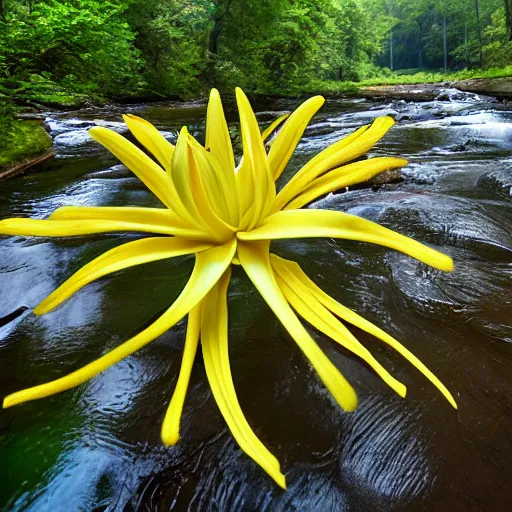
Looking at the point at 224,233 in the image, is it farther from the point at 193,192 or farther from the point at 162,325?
the point at 162,325

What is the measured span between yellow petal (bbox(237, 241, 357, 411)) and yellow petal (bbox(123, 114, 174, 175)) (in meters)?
0.27

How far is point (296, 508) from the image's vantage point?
1.64 feet

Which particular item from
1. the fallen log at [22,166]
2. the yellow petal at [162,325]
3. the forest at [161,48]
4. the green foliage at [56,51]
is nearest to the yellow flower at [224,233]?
the yellow petal at [162,325]

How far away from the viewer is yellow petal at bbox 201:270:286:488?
0.40 m

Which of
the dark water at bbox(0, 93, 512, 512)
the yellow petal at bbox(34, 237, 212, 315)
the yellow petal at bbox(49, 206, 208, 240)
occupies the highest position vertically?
the yellow petal at bbox(49, 206, 208, 240)

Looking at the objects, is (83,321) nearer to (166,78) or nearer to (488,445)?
(488,445)

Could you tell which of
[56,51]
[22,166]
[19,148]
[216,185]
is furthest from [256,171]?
[56,51]

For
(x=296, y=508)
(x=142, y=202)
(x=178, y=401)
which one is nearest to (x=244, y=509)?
(x=296, y=508)

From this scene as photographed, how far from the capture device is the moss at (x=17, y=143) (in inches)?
101

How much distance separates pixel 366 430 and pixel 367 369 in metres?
0.11

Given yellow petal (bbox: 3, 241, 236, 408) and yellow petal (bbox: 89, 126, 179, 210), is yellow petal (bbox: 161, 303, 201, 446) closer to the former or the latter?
yellow petal (bbox: 3, 241, 236, 408)

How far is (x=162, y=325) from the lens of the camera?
0.50 m

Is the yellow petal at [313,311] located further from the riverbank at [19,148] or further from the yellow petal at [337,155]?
the riverbank at [19,148]

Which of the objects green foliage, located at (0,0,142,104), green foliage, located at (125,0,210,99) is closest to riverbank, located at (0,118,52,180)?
green foliage, located at (0,0,142,104)
